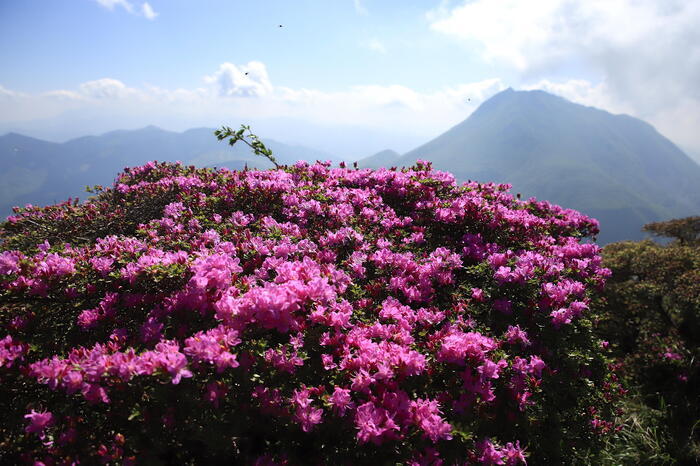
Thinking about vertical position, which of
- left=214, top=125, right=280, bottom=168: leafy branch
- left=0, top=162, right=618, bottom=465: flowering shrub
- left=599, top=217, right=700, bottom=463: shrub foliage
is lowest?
left=599, top=217, right=700, bottom=463: shrub foliage

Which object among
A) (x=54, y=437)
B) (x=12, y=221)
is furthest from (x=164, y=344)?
(x=12, y=221)

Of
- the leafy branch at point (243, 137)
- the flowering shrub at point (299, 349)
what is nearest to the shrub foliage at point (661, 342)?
the flowering shrub at point (299, 349)

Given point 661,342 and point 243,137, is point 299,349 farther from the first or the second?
point 661,342

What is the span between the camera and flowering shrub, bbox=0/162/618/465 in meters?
2.50

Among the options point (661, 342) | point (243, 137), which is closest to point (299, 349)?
point (243, 137)

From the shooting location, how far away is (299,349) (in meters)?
3.00

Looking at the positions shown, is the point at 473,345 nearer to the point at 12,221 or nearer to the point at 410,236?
the point at 410,236

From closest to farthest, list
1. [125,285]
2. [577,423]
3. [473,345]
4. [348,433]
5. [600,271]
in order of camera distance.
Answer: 1. [348,433]
2. [473,345]
3. [125,285]
4. [577,423]
5. [600,271]

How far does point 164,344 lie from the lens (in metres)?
2.59

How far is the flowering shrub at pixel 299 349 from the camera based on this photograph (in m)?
2.50

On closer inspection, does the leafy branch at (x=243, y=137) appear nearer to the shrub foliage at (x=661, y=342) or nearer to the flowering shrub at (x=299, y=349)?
the flowering shrub at (x=299, y=349)

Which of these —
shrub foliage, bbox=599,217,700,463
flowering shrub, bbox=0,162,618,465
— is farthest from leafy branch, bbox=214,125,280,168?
shrub foliage, bbox=599,217,700,463

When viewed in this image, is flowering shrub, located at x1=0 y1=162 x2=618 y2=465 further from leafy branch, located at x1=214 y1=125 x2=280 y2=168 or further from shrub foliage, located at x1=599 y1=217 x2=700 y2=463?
shrub foliage, located at x1=599 y1=217 x2=700 y2=463

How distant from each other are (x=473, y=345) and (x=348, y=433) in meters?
1.31
